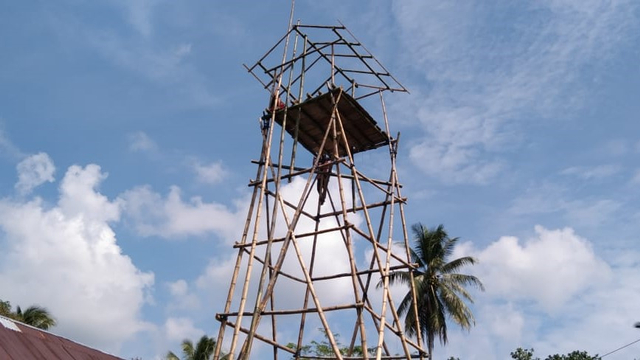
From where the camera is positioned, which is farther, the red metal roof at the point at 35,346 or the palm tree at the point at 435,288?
the palm tree at the point at 435,288

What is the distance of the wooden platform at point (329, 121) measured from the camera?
1417 centimetres

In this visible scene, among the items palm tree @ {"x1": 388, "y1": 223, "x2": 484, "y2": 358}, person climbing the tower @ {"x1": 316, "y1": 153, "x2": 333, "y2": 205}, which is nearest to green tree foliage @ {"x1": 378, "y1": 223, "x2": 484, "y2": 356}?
palm tree @ {"x1": 388, "y1": 223, "x2": 484, "y2": 358}

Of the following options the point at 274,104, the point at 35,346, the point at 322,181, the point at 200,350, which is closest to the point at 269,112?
the point at 274,104

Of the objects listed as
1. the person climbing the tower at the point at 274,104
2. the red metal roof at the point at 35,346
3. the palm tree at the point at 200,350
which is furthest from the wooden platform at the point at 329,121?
the palm tree at the point at 200,350

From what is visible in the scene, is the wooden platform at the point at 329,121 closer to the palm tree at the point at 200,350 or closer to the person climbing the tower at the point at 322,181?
the person climbing the tower at the point at 322,181

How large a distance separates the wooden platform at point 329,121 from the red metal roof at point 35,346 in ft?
22.0

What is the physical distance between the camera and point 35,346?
10.9 meters

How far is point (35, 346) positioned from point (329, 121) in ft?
25.5

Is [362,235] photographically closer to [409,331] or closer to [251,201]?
[251,201]

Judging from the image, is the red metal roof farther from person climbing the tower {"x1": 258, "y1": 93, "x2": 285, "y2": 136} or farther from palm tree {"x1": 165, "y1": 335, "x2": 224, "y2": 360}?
palm tree {"x1": 165, "y1": 335, "x2": 224, "y2": 360}

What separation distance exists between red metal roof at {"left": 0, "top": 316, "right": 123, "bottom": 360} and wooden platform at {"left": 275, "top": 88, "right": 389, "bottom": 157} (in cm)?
669

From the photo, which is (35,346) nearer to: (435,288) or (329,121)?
(329,121)

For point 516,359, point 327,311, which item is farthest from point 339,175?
point 516,359

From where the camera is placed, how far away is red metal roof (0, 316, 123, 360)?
32.9ft
